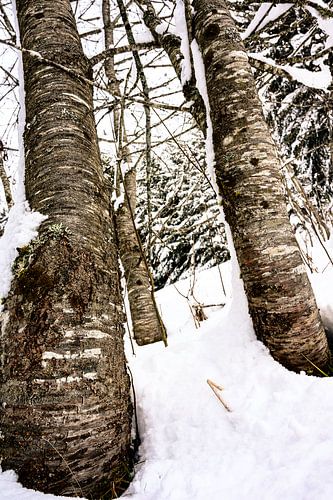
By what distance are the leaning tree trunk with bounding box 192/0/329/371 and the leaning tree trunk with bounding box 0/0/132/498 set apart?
0.61 m

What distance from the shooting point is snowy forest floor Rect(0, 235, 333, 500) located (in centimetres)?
92

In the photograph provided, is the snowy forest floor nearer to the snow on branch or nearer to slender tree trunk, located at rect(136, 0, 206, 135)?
slender tree trunk, located at rect(136, 0, 206, 135)

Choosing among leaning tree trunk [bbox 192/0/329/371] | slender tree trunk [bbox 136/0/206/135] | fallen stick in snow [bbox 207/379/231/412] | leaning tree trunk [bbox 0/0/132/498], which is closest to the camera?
leaning tree trunk [bbox 0/0/132/498]

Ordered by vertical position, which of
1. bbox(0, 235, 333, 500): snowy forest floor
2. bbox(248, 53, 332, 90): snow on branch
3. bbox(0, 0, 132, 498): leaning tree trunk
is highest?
bbox(248, 53, 332, 90): snow on branch

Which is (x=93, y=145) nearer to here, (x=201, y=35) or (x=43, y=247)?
(x=43, y=247)

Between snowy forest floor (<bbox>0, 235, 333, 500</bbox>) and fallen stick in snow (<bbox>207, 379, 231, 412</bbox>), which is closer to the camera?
snowy forest floor (<bbox>0, 235, 333, 500</bbox>)

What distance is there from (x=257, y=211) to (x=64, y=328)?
3.13ft

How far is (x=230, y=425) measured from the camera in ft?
3.85

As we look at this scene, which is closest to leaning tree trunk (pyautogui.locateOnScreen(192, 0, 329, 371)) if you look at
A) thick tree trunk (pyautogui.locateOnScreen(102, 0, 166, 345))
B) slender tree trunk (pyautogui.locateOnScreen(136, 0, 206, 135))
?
slender tree trunk (pyautogui.locateOnScreen(136, 0, 206, 135))

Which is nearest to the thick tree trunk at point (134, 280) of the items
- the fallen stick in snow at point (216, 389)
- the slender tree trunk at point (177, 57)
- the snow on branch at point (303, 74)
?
the slender tree trunk at point (177, 57)

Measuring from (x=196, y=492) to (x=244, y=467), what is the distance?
162 mm

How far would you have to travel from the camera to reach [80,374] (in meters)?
1.14

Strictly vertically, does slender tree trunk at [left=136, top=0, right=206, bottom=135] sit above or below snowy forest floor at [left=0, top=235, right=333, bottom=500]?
above

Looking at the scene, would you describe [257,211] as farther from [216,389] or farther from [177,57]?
[177,57]
